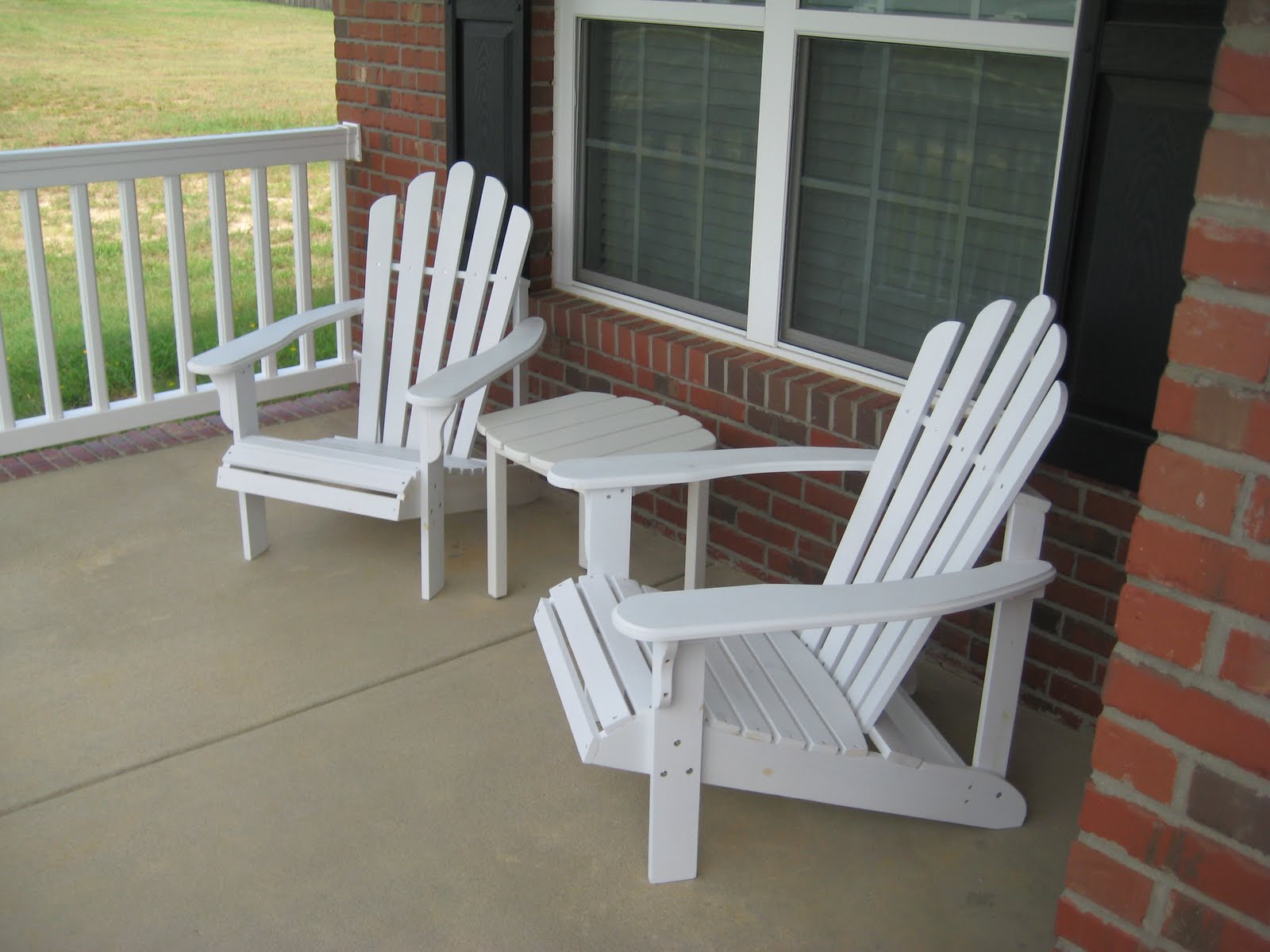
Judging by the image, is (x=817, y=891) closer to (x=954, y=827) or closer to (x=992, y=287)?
(x=954, y=827)

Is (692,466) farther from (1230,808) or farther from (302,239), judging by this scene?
(302,239)

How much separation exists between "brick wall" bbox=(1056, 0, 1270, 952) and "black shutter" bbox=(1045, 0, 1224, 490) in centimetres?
104

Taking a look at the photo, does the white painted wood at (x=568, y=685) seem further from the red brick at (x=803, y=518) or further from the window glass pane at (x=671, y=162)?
the window glass pane at (x=671, y=162)

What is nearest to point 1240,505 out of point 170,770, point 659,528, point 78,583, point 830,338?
point 830,338

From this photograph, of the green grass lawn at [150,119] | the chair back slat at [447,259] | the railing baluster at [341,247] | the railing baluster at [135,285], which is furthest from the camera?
the green grass lawn at [150,119]

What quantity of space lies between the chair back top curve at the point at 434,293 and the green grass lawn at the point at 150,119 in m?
2.14

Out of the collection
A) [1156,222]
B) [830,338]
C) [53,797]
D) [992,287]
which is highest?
[1156,222]

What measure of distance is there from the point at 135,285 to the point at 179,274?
163 mm

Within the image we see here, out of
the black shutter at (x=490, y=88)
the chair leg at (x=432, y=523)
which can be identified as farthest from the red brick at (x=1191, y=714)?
the black shutter at (x=490, y=88)

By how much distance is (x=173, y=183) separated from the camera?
4.33m

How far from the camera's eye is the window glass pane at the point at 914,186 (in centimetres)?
287

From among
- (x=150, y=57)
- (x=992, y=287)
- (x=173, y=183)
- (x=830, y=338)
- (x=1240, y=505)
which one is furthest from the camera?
(x=150, y=57)

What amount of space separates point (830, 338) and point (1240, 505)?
1.96 m

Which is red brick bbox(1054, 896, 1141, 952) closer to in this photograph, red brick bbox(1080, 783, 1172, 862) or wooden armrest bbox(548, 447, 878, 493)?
red brick bbox(1080, 783, 1172, 862)
